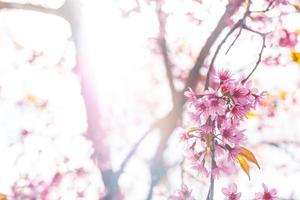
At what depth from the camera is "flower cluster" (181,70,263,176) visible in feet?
6.22

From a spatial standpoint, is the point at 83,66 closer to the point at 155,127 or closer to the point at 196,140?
the point at 155,127

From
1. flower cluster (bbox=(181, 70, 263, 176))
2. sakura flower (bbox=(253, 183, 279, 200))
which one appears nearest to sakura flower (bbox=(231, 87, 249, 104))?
flower cluster (bbox=(181, 70, 263, 176))

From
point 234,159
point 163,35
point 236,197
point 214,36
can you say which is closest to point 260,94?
point 234,159

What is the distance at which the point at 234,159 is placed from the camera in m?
1.97

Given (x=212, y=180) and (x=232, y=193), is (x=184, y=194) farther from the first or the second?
(x=212, y=180)

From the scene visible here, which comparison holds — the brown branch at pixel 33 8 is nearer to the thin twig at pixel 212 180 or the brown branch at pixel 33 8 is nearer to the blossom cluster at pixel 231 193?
the blossom cluster at pixel 231 193

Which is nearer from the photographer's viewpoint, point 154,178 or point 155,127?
point 155,127

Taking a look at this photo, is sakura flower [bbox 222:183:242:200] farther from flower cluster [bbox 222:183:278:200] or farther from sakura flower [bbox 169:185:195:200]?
sakura flower [bbox 169:185:195:200]

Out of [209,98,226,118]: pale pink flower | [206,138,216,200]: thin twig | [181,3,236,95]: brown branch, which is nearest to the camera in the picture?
[206,138,216,200]: thin twig

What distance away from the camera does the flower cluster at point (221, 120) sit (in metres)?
1.90

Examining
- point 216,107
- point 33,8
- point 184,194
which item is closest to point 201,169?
point 184,194

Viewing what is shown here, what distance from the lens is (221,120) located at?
1929mm

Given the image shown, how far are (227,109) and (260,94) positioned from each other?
0.15 metres

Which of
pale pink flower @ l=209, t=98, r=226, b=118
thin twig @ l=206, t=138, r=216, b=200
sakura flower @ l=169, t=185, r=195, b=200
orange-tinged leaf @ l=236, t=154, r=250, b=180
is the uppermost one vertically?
pale pink flower @ l=209, t=98, r=226, b=118
